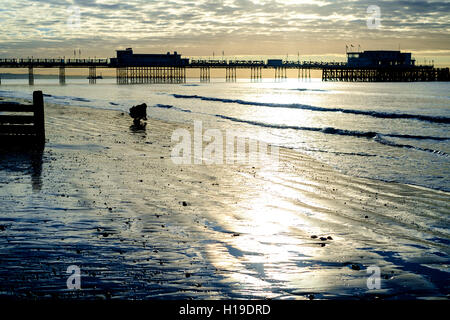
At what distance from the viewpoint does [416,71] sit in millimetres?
164625

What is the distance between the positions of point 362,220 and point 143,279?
14.8 ft

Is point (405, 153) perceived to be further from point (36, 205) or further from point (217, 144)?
point (36, 205)

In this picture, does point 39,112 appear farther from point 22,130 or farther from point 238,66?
point 238,66

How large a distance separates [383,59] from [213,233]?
548 feet

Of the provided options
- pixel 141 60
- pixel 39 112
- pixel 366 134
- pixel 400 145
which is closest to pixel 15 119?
pixel 39 112

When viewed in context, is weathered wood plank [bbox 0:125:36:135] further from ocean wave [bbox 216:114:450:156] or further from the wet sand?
ocean wave [bbox 216:114:450:156]

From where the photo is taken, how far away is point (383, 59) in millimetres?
160375

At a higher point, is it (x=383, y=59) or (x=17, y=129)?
(x=383, y=59)

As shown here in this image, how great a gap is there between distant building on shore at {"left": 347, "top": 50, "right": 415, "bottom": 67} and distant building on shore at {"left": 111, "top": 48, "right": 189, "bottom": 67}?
215ft

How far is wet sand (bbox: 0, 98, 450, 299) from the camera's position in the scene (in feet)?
16.9

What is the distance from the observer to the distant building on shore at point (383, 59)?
159825 millimetres

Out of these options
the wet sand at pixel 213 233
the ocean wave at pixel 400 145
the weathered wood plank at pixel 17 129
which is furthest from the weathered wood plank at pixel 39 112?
the ocean wave at pixel 400 145

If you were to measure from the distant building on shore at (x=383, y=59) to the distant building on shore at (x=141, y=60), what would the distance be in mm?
65588
